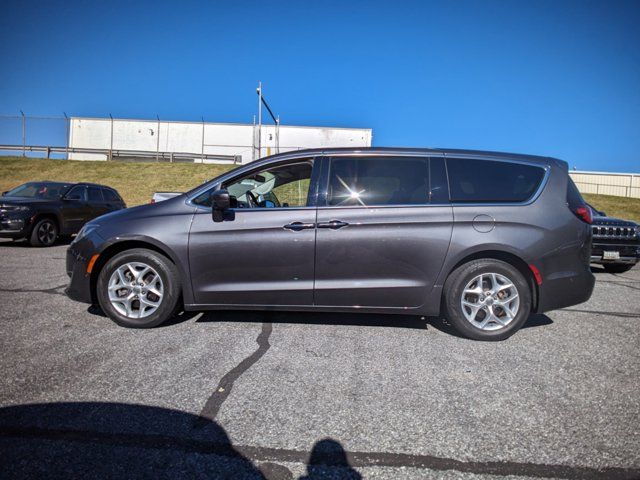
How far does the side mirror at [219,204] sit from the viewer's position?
3.45 m

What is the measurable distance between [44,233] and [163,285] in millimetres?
8234

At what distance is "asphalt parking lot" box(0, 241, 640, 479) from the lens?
5.68 feet

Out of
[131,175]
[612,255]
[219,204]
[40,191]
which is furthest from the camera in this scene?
[131,175]

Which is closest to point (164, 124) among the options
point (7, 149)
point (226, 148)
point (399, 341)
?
point (226, 148)

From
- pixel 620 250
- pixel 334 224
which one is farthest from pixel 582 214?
pixel 620 250

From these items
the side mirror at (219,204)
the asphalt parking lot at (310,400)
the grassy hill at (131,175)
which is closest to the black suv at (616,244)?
the asphalt parking lot at (310,400)

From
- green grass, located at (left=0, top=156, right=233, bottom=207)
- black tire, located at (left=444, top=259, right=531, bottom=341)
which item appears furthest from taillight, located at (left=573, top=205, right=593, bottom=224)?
green grass, located at (left=0, top=156, right=233, bottom=207)

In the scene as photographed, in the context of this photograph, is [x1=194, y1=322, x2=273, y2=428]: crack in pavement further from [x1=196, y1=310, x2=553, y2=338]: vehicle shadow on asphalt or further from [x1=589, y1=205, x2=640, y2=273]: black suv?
[x1=589, y1=205, x2=640, y2=273]: black suv

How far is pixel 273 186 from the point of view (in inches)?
154

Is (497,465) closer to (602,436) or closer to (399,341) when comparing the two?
(602,436)

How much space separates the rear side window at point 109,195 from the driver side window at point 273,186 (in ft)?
31.7

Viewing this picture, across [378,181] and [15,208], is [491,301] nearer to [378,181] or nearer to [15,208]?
[378,181]

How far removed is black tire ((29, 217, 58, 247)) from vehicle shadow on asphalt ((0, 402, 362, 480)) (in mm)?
9110

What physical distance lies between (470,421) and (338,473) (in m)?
0.88
